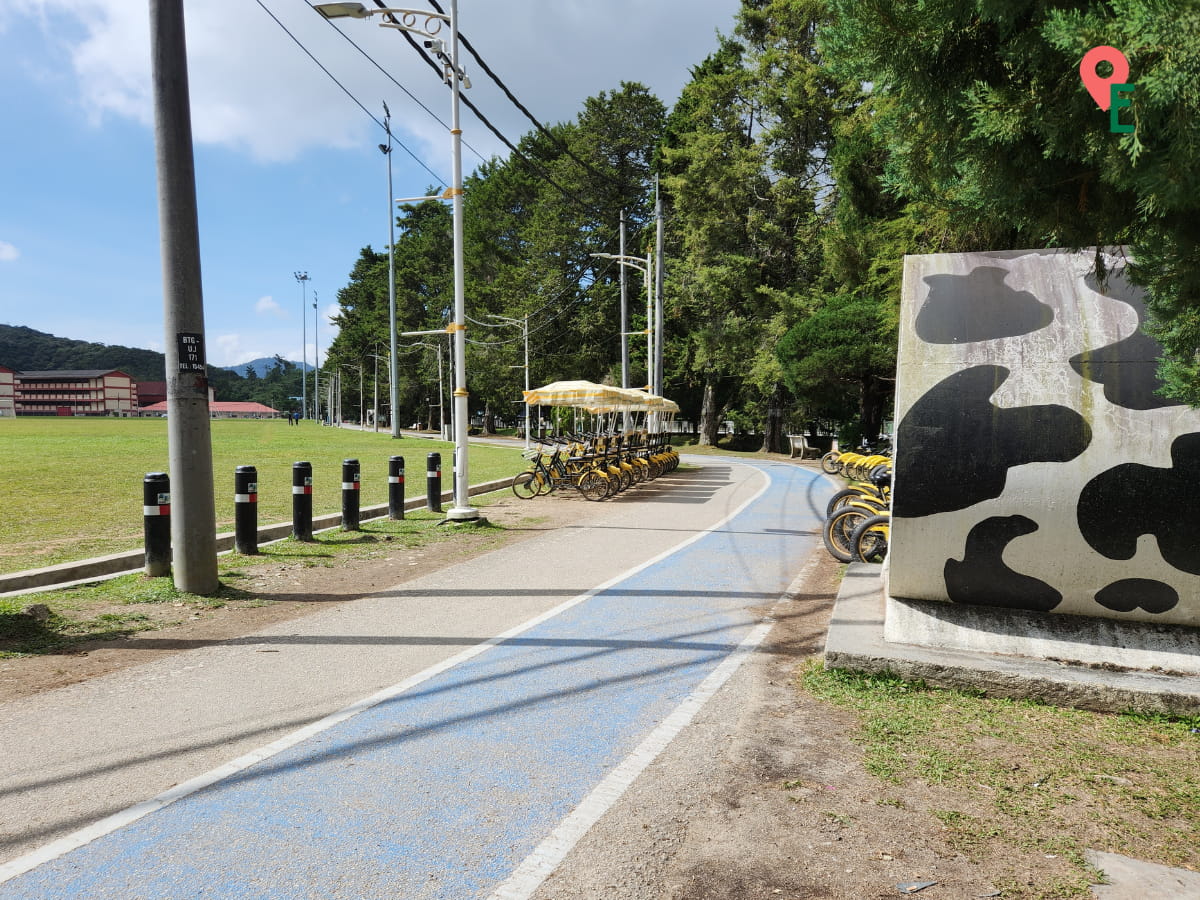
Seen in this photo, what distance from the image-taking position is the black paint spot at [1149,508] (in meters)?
5.06

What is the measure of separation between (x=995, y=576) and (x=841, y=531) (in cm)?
450

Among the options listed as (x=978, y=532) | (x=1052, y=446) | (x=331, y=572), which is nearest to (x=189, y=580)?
(x=331, y=572)

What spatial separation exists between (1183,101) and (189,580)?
314 inches

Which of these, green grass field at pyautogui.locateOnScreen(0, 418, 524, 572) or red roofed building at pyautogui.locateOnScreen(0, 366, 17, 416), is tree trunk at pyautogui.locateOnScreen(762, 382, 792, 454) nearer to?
green grass field at pyautogui.locateOnScreen(0, 418, 524, 572)

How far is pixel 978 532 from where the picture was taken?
553cm

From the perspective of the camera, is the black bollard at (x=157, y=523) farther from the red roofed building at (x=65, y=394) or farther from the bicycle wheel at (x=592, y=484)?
the red roofed building at (x=65, y=394)

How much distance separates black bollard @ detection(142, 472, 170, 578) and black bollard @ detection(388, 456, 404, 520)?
467 centimetres

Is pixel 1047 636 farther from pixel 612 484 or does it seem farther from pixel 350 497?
pixel 612 484

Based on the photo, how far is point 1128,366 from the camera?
528 cm

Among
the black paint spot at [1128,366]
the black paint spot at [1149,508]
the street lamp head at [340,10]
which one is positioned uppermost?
the street lamp head at [340,10]

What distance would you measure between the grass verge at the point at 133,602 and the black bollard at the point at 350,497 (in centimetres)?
100

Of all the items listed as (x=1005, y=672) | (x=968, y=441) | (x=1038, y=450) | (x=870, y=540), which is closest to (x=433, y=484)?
(x=870, y=540)

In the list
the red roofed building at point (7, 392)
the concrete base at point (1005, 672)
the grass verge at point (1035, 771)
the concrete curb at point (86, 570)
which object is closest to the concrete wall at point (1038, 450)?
the concrete base at point (1005, 672)

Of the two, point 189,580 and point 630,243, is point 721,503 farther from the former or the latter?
point 630,243
